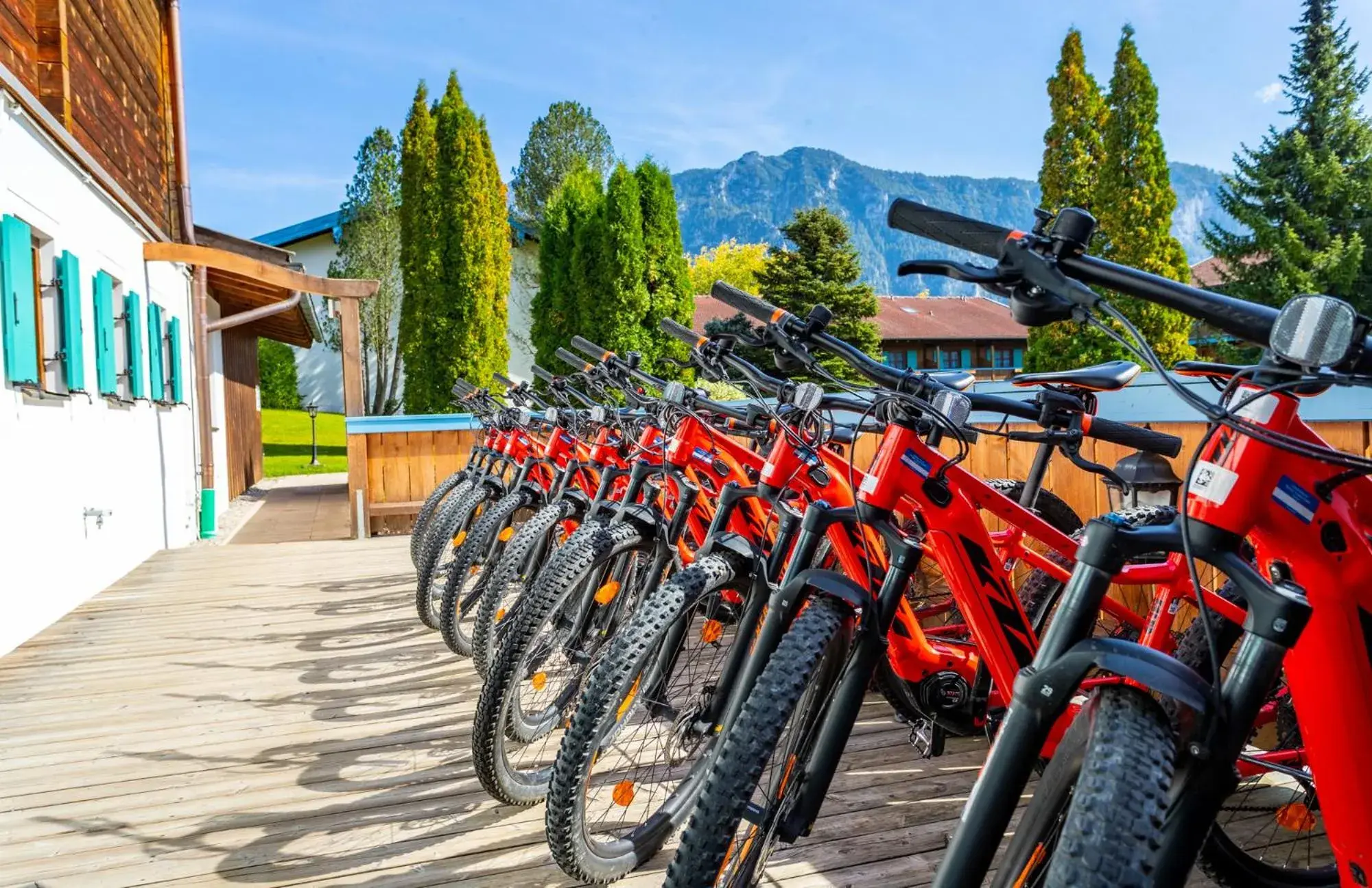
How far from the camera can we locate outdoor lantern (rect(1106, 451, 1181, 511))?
231cm

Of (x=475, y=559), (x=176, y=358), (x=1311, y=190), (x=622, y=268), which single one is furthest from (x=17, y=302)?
(x=1311, y=190)

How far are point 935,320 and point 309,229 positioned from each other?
26.5 meters

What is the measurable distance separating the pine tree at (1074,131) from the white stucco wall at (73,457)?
14786mm

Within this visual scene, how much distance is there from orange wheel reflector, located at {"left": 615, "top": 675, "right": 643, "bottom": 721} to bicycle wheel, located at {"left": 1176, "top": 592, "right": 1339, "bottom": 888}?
1.01m

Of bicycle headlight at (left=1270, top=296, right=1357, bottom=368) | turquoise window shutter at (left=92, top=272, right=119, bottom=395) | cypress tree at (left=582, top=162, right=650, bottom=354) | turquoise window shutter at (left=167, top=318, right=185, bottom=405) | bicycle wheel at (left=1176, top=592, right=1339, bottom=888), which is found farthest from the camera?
cypress tree at (left=582, top=162, right=650, bottom=354)

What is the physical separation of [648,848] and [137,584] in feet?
16.2

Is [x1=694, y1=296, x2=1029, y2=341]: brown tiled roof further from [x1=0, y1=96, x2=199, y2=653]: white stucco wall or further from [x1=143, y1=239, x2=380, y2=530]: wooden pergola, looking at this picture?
[x1=0, y1=96, x2=199, y2=653]: white stucco wall

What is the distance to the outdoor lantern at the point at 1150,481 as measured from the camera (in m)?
2.31

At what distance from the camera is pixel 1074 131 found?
18344 millimetres

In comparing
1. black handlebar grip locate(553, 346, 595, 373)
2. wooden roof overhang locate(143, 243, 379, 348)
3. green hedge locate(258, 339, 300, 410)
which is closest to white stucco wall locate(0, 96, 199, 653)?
wooden roof overhang locate(143, 243, 379, 348)

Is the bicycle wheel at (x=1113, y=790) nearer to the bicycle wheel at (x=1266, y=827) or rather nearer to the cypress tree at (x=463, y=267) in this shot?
the bicycle wheel at (x=1266, y=827)

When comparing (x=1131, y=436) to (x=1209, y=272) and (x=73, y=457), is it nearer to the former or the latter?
(x=73, y=457)

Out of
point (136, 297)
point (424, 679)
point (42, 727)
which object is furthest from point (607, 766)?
point (136, 297)

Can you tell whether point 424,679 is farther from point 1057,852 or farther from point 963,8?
point 963,8
